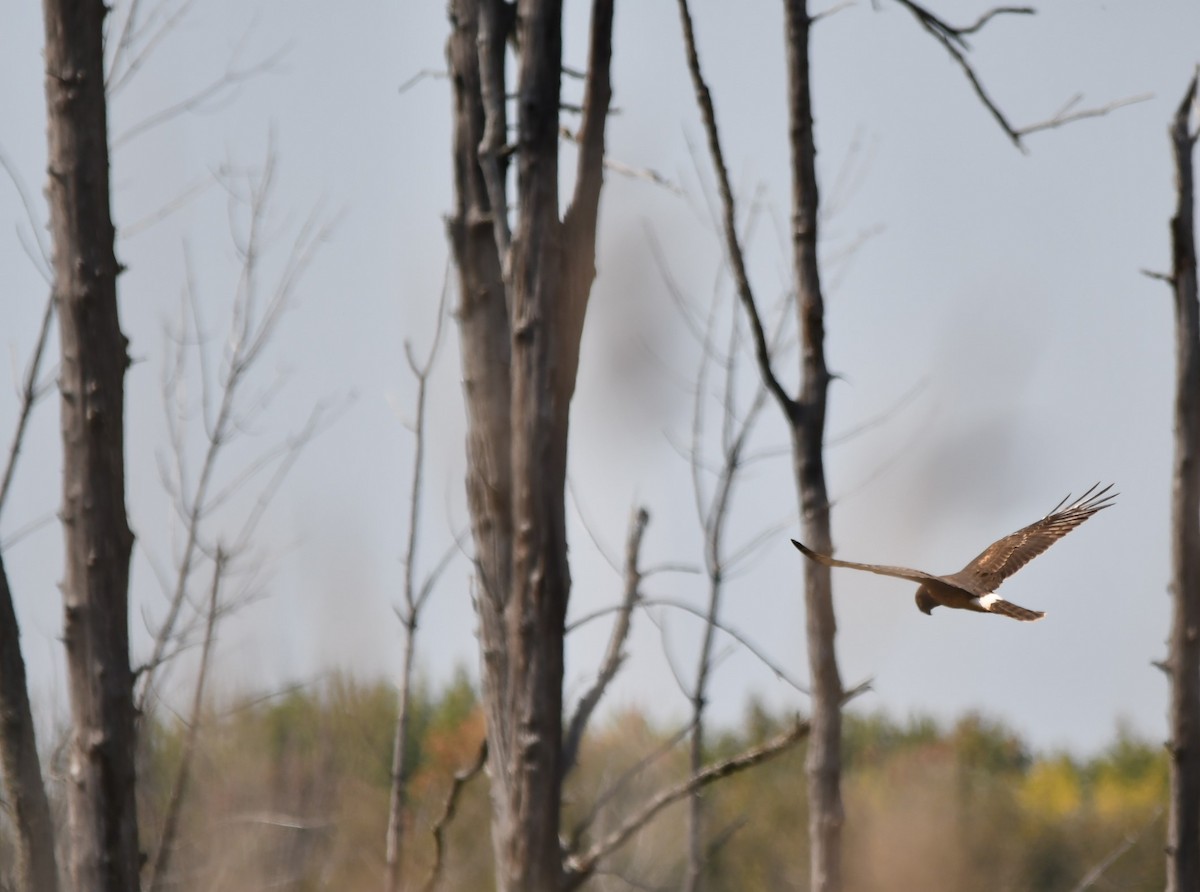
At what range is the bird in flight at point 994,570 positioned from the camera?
183 cm

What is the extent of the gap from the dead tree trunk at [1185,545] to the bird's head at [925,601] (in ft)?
10.9

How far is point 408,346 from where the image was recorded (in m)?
5.98

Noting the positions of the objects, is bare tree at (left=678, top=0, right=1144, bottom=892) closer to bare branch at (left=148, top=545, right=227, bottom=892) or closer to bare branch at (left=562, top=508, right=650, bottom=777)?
bare branch at (left=562, top=508, right=650, bottom=777)

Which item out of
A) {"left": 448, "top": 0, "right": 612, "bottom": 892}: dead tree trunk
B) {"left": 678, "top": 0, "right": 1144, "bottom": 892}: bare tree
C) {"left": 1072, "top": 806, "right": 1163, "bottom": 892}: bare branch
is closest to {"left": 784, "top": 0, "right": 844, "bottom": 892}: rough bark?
{"left": 678, "top": 0, "right": 1144, "bottom": 892}: bare tree

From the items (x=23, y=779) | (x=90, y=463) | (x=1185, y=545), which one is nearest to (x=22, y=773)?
(x=23, y=779)

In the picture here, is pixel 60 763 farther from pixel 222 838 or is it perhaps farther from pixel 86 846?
pixel 86 846

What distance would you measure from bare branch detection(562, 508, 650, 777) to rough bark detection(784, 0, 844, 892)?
0.56 metres

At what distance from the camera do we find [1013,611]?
6.47ft

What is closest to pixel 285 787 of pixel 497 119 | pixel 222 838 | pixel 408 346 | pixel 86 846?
pixel 222 838

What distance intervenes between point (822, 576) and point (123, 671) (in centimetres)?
202

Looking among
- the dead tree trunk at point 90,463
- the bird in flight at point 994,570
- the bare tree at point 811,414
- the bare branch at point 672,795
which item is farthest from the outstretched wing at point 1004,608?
the dead tree trunk at point 90,463

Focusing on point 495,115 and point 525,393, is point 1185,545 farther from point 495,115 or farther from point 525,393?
point 495,115

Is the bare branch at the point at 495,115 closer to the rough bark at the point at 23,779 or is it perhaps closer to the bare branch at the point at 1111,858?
the rough bark at the point at 23,779

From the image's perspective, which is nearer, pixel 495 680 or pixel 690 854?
pixel 495 680
